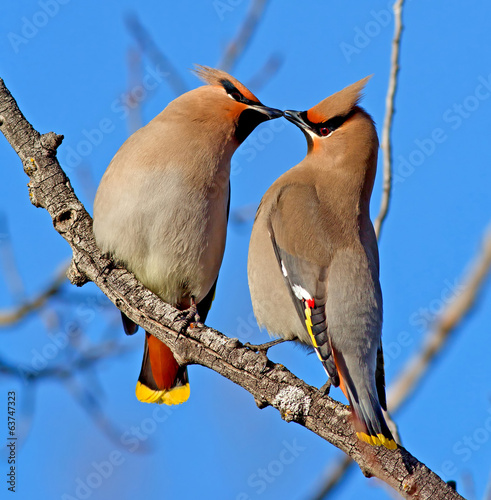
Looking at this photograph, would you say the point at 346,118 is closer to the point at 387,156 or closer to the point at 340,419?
the point at 387,156

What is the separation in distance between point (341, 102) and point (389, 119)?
0.65 metres

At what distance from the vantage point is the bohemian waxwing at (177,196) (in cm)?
446

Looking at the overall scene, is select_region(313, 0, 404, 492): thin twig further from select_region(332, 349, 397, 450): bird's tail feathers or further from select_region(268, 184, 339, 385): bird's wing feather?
select_region(332, 349, 397, 450): bird's tail feathers

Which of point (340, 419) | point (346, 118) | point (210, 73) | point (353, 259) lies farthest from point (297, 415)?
point (210, 73)

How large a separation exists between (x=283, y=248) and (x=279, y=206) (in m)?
0.31

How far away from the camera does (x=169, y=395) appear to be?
5102 millimetres

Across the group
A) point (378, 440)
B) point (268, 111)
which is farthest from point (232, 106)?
point (378, 440)

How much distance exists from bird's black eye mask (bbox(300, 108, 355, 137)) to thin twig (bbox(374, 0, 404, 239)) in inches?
23.5

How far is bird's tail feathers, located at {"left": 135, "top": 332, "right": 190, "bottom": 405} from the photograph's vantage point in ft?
16.5

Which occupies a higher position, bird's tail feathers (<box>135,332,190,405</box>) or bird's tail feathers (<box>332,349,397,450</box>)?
bird's tail feathers (<box>135,332,190,405</box>)

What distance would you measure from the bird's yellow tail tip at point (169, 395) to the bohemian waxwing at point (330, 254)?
0.93 meters

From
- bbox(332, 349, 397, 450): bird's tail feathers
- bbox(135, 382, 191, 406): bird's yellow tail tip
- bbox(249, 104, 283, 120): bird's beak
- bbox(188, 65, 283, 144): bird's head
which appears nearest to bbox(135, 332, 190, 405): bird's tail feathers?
bbox(135, 382, 191, 406): bird's yellow tail tip

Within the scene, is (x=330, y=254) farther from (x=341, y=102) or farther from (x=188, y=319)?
(x=341, y=102)

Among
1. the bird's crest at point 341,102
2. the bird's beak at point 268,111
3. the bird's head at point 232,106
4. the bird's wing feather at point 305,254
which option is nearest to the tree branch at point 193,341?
the bird's wing feather at point 305,254
